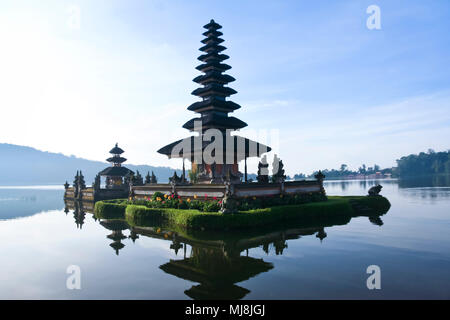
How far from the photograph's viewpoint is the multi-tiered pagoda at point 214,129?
30344mm

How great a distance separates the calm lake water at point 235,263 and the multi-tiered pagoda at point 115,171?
115 feet

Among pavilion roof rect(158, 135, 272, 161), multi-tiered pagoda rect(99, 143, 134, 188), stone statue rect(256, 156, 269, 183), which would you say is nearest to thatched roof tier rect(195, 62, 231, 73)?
pavilion roof rect(158, 135, 272, 161)

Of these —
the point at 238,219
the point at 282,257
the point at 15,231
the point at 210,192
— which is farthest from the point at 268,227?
the point at 15,231

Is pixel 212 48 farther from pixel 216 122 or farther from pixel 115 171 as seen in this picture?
pixel 115 171

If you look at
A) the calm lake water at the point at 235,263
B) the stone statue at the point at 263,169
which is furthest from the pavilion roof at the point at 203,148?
the calm lake water at the point at 235,263

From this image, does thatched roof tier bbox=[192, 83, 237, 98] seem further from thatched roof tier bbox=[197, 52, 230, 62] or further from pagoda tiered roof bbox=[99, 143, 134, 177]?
pagoda tiered roof bbox=[99, 143, 134, 177]

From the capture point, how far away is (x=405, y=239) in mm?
14898

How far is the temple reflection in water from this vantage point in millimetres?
8750

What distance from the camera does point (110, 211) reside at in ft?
95.7

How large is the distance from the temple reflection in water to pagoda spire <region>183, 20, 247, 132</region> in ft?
52.2

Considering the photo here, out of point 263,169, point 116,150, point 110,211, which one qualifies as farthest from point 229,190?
point 116,150

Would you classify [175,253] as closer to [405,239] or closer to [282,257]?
[282,257]

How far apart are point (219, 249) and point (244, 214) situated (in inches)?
208
